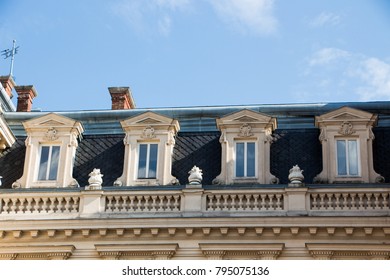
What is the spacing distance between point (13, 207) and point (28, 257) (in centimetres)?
164

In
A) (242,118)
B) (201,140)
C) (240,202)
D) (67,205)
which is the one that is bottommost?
(67,205)

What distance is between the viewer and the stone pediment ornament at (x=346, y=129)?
29.7 meters

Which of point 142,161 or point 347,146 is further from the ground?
point 347,146

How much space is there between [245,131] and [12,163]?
7.40 metres

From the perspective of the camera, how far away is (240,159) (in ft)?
97.9

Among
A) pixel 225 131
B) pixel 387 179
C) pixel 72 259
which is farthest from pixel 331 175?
pixel 72 259

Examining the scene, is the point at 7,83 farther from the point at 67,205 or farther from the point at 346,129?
the point at 346,129

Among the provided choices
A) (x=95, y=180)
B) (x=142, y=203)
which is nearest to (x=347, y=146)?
(x=142, y=203)

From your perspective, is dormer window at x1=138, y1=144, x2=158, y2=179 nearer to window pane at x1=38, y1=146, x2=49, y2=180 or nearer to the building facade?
the building facade

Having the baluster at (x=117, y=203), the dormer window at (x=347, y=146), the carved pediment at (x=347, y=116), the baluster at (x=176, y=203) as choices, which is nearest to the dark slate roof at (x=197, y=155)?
the baluster at (x=176, y=203)

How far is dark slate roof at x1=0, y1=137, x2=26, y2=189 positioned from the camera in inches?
1214

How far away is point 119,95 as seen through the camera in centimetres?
3500

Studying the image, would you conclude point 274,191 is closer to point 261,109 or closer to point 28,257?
point 261,109

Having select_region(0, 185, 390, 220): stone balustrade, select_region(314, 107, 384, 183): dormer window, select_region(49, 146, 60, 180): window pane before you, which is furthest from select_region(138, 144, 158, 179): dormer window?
select_region(314, 107, 384, 183): dormer window
